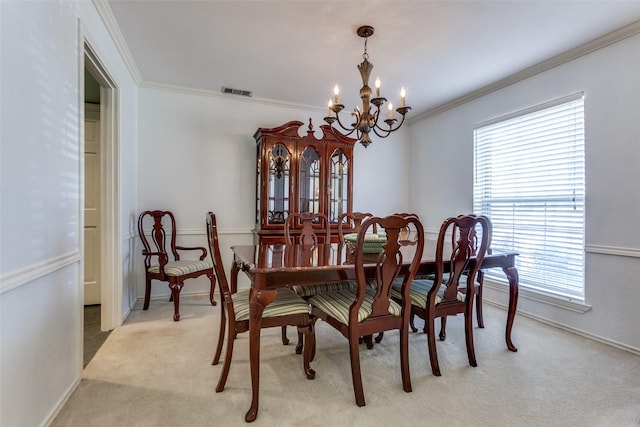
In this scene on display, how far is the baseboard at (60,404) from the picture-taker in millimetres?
1493

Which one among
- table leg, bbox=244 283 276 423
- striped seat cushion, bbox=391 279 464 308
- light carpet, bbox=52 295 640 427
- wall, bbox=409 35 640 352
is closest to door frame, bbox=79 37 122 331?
light carpet, bbox=52 295 640 427

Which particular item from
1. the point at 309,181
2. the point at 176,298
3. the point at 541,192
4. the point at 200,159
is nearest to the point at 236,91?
the point at 200,159

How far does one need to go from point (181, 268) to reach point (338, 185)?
6.78 feet

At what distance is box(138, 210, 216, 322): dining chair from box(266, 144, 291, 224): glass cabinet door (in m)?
0.89

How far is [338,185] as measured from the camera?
13.2ft

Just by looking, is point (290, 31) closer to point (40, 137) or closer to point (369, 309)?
point (40, 137)

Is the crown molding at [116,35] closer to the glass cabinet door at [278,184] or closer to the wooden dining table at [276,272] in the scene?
the glass cabinet door at [278,184]

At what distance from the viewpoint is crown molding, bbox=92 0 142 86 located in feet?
7.04

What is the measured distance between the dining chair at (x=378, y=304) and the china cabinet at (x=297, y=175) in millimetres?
1903

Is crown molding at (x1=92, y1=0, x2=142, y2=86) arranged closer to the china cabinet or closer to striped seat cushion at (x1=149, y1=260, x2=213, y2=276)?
the china cabinet

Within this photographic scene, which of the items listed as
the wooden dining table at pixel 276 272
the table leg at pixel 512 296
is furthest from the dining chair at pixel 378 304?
the table leg at pixel 512 296

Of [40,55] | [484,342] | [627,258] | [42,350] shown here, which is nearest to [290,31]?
[40,55]

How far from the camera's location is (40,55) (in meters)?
1.43

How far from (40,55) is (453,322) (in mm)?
3428
